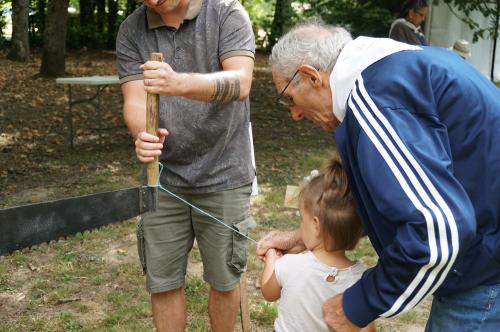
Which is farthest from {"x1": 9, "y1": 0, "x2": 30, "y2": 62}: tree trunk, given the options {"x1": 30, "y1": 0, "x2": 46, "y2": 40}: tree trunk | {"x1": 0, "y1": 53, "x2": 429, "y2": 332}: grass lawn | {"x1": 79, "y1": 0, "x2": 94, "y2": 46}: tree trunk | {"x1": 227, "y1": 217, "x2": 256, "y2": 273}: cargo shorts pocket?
{"x1": 227, "y1": 217, "x2": 256, "y2": 273}: cargo shorts pocket

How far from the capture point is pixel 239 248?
329 centimetres

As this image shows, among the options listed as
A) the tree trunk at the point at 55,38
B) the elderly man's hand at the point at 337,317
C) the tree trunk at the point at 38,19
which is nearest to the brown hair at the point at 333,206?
the elderly man's hand at the point at 337,317

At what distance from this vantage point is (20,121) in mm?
9672

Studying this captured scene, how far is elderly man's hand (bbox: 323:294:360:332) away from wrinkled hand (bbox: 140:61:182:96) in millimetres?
1063

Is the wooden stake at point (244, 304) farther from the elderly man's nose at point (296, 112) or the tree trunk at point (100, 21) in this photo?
the tree trunk at point (100, 21)

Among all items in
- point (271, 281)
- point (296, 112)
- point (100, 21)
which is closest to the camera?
point (296, 112)

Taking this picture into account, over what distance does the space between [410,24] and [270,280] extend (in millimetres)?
5989

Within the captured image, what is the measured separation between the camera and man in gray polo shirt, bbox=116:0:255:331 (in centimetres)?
304

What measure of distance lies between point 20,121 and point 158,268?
7094mm

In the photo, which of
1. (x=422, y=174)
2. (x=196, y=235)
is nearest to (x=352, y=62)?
(x=422, y=174)

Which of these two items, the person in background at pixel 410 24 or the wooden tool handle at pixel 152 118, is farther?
the person in background at pixel 410 24

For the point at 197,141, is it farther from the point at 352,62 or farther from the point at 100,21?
the point at 100,21

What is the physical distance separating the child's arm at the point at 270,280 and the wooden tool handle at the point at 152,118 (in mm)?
585

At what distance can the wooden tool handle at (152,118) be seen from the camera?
2.56 meters
